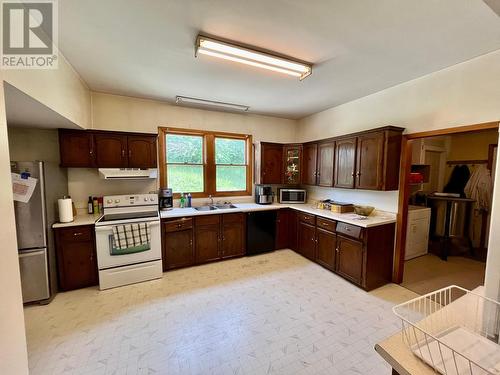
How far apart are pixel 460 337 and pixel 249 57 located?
8.02 ft

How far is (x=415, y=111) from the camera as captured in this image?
269cm

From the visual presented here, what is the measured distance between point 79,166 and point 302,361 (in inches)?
137

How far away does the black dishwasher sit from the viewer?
3.76 m

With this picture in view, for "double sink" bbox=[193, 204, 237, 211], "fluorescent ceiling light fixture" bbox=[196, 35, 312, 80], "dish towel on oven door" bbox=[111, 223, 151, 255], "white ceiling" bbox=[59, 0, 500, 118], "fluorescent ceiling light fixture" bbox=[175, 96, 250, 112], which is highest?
"white ceiling" bbox=[59, 0, 500, 118]

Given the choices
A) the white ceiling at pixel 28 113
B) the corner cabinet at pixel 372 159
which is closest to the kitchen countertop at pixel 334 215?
the corner cabinet at pixel 372 159

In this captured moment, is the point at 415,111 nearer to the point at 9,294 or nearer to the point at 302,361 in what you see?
the point at 302,361

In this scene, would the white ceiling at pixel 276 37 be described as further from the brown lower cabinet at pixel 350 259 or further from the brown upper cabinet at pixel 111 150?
the brown lower cabinet at pixel 350 259

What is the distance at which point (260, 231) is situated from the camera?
384cm

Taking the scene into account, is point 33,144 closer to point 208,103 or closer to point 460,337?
point 208,103

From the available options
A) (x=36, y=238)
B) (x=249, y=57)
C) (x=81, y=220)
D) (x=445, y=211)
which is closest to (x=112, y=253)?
(x=81, y=220)

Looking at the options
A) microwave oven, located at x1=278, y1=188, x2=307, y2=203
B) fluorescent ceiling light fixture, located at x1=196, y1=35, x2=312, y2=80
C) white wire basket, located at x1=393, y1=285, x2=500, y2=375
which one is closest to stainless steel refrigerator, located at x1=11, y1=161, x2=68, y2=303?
fluorescent ceiling light fixture, located at x1=196, y1=35, x2=312, y2=80

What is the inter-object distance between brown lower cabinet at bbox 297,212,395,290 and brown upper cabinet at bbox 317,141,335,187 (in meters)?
0.73

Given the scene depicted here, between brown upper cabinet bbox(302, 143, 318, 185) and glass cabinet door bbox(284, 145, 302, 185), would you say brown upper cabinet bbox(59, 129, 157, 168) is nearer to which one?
glass cabinet door bbox(284, 145, 302, 185)

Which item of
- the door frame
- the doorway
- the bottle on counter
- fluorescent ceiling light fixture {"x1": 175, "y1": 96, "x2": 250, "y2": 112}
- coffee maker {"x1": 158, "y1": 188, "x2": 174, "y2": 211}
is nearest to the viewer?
the door frame
